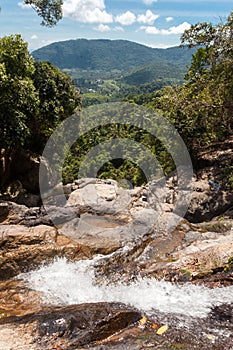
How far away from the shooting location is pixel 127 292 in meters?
7.23

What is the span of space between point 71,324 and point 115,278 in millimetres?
2545

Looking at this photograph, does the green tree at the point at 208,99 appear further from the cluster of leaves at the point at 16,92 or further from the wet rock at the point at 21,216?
the wet rock at the point at 21,216

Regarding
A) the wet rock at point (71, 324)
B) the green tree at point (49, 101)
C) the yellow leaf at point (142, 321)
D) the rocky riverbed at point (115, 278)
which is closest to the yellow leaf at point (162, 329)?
the rocky riverbed at point (115, 278)

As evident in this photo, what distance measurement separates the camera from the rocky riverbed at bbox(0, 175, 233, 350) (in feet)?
17.3

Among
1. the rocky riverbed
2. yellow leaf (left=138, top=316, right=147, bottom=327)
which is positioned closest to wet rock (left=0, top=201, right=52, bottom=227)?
the rocky riverbed

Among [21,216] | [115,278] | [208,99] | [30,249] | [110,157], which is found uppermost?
[208,99]

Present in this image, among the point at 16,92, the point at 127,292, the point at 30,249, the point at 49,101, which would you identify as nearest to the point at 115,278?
the point at 127,292

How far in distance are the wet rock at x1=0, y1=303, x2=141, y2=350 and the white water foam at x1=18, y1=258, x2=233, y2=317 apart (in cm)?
68

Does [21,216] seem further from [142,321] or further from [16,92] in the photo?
[142,321]

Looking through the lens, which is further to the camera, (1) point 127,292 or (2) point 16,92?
(2) point 16,92

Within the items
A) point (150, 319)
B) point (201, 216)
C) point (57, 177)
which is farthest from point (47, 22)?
point (150, 319)

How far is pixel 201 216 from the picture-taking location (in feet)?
44.9

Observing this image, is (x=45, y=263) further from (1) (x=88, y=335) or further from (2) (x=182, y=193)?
(2) (x=182, y=193)

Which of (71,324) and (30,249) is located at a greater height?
(71,324)
